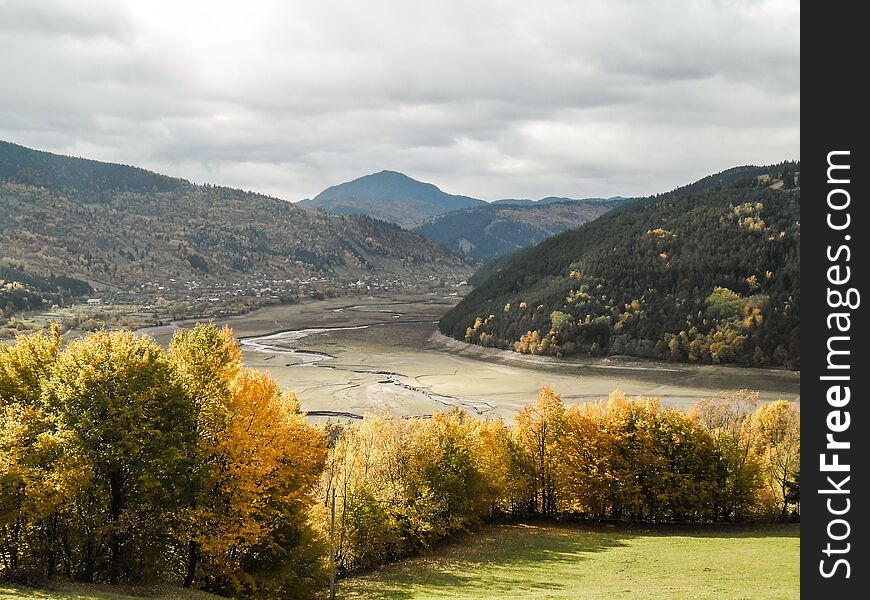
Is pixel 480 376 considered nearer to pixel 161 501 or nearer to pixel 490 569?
pixel 490 569

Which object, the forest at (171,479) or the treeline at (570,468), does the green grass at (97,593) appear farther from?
the treeline at (570,468)

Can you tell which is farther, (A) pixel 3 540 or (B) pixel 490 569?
(B) pixel 490 569

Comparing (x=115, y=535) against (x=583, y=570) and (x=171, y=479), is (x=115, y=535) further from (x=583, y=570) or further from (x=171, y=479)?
(x=583, y=570)

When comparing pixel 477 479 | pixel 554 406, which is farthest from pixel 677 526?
pixel 477 479

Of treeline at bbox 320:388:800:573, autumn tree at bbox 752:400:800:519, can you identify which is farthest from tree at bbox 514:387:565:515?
autumn tree at bbox 752:400:800:519

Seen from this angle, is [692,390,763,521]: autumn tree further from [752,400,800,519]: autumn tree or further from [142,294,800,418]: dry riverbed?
[142,294,800,418]: dry riverbed

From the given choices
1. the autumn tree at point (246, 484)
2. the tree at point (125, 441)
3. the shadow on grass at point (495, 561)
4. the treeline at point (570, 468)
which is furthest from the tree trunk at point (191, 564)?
the treeline at point (570, 468)

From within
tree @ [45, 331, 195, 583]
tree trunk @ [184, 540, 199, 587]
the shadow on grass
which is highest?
tree @ [45, 331, 195, 583]
